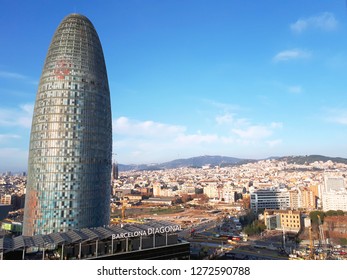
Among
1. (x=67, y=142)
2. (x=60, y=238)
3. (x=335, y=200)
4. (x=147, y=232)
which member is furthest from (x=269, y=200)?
(x=60, y=238)

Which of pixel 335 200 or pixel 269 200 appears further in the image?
pixel 269 200

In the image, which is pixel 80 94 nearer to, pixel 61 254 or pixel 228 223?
pixel 61 254

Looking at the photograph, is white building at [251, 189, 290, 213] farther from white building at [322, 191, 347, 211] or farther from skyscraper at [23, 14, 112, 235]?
skyscraper at [23, 14, 112, 235]

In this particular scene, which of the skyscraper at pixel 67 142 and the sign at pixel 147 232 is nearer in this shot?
the sign at pixel 147 232

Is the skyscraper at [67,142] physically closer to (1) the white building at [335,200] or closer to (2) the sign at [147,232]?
(2) the sign at [147,232]

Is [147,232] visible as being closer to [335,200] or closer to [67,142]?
[67,142]

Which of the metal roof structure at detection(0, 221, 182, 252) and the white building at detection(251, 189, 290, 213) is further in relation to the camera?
the white building at detection(251, 189, 290, 213)

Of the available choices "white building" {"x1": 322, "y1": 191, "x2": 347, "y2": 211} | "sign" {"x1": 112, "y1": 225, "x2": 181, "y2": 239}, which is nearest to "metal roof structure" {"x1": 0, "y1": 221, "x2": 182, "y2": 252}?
"sign" {"x1": 112, "y1": 225, "x2": 181, "y2": 239}

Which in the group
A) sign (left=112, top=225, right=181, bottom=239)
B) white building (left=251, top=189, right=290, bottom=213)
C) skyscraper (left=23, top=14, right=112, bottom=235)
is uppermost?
skyscraper (left=23, top=14, right=112, bottom=235)

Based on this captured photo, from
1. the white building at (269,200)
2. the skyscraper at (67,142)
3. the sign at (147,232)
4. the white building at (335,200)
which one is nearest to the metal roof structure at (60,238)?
the sign at (147,232)
